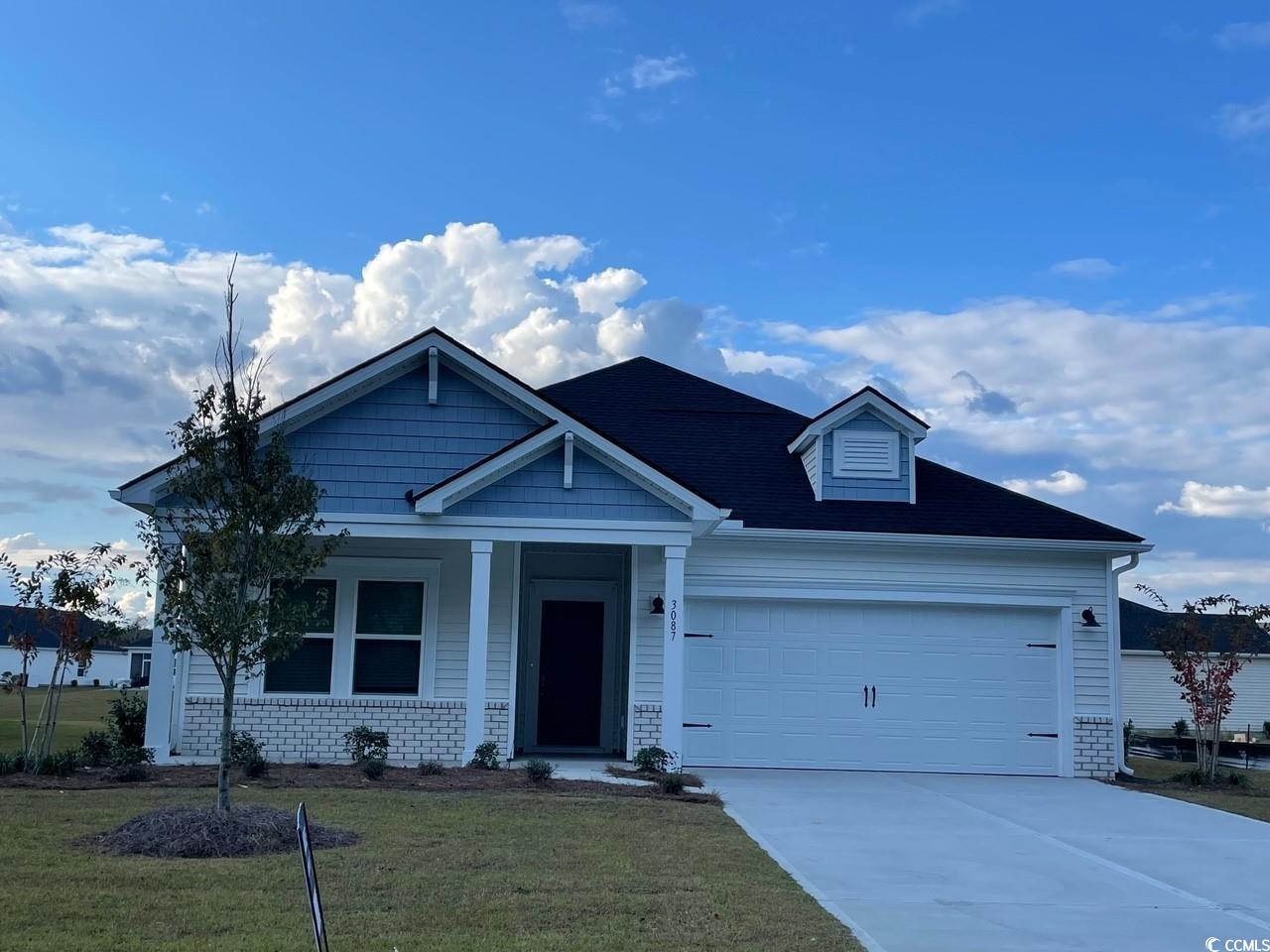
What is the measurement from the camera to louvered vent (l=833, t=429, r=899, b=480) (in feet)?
57.3

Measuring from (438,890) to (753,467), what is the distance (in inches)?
444

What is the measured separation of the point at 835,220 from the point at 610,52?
4.28 metres

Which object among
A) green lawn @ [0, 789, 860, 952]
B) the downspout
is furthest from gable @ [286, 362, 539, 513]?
the downspout

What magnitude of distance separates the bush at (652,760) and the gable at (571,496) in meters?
2.78

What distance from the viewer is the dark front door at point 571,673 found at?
16969 millimetres

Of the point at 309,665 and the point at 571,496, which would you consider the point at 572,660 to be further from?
the point at 309,665

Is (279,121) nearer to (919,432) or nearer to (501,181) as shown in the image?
(501,181)

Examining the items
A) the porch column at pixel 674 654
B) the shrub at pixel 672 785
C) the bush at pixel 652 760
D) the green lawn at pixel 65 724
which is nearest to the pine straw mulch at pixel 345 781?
the shrub at pixel 672 785

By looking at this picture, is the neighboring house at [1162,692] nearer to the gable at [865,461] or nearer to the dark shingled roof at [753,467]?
the dark shingled roof at [753,467]

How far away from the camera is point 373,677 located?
1562cm

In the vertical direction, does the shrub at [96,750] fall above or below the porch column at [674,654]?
below

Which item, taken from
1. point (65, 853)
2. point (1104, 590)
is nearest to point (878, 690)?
point (1104, 590)

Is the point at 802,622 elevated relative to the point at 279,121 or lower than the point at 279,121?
lower

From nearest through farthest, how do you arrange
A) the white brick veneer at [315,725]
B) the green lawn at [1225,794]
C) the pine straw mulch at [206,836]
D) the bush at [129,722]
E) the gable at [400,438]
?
the pine straw mulch at [206,836], the green lawn at [1225,794], the gable at [400,438], the white brick veneer at [315,725], the bush at [129,722]
